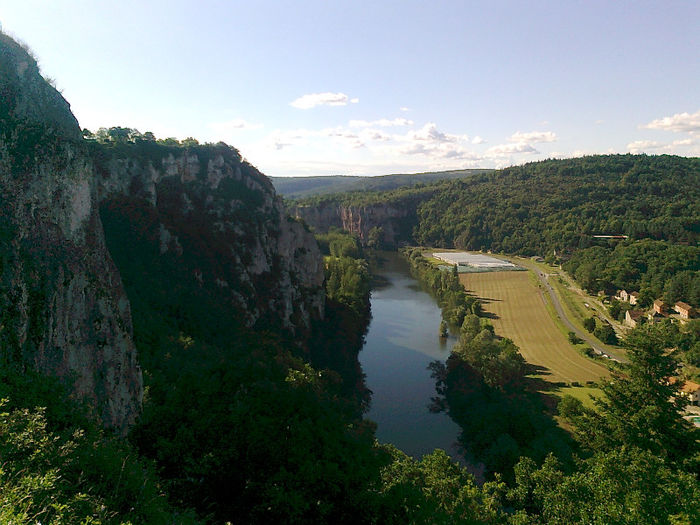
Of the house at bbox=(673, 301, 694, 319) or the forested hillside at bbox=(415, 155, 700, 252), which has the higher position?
the forested hillside at bbox=(415, 155, 700, 252)

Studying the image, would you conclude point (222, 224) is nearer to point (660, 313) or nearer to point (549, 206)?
point (660, 313)

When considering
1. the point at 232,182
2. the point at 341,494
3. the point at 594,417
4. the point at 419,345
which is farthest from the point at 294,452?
the point at 419,345

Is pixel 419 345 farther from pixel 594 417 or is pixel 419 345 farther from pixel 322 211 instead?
pixel 322 211

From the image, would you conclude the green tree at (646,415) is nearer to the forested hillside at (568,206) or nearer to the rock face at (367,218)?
the forested hillside at (568,206)

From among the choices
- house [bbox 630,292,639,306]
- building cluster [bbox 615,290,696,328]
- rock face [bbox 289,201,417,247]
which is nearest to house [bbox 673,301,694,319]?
building cluster [bbox 615,290,696,328]

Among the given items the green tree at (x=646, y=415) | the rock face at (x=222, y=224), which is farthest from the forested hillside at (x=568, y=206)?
the green tree at (x=646, y=415)

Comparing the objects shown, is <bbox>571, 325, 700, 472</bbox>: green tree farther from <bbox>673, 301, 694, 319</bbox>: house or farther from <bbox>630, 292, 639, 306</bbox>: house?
<bbox>630, 292, 639, 306</bbox>: house

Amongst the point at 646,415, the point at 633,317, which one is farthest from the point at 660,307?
the point at 646,415
